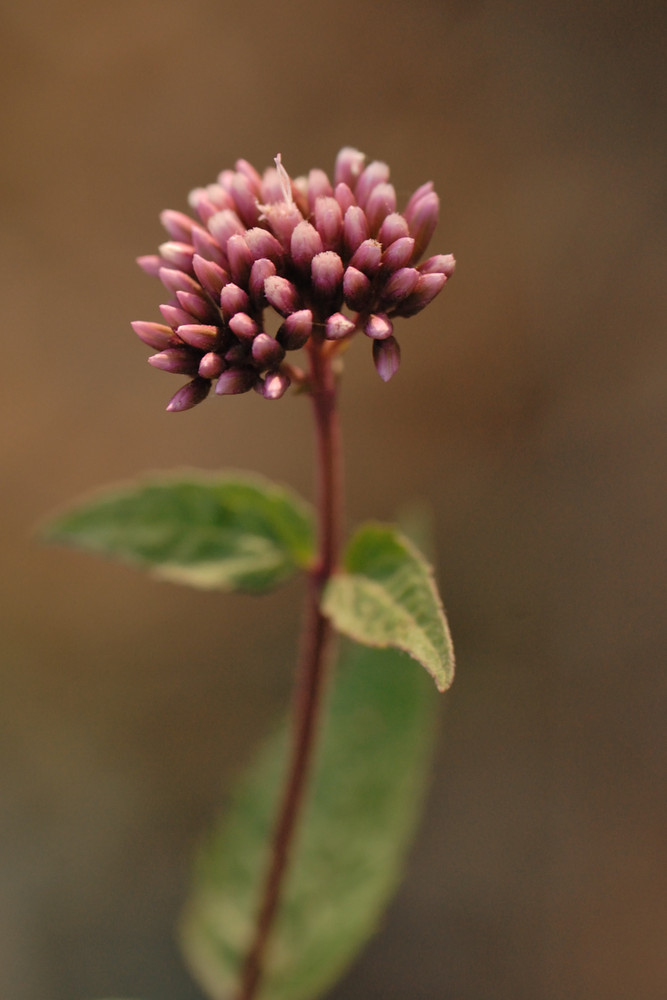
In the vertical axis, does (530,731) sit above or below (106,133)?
below

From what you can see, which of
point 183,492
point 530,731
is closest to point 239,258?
point 183,492

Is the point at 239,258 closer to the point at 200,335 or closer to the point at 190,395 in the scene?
the point at 200,335

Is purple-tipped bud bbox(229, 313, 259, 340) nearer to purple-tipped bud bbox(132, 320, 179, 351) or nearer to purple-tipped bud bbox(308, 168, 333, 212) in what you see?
purple-tipped bud bbox(132, 320, 179, 351)

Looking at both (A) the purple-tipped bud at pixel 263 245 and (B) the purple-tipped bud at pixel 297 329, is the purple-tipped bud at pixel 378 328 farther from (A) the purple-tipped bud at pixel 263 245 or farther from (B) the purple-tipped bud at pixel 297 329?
(A) the purple-tipped bud at pixel 263 245

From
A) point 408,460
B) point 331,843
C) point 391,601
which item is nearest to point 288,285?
point 391,601

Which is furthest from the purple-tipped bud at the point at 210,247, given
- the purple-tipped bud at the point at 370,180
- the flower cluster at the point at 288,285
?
the purple-tipped bud at the point at 370,180

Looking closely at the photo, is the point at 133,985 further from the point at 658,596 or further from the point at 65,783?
the point at 658,596
